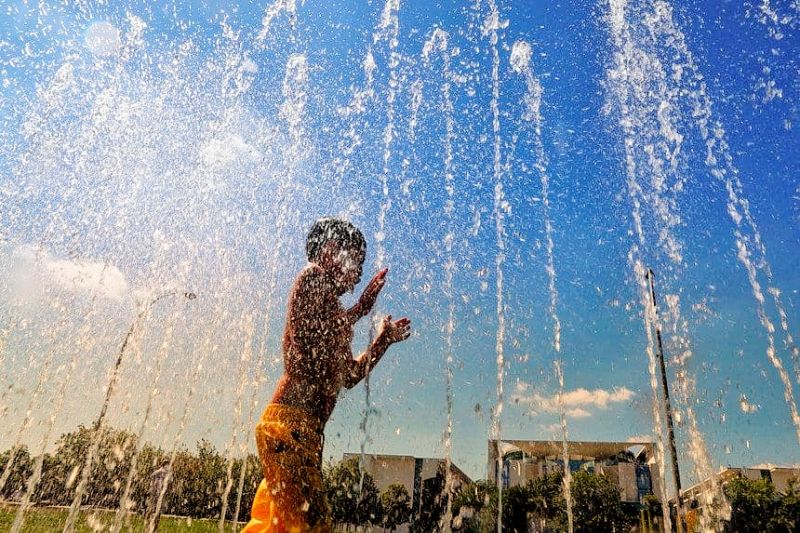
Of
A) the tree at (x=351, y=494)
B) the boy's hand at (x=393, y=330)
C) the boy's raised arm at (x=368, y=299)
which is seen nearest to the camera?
the boy's raised arm at (x=368, y=299)

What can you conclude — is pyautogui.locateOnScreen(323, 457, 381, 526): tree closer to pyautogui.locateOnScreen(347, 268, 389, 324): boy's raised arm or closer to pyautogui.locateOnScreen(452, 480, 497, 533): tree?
pyautogui.locateOnScreen(452, 480, 497, 533): tree

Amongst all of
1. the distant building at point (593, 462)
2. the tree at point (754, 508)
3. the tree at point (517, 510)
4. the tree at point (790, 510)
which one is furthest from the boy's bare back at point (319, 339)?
the distant building at point (593, 462)

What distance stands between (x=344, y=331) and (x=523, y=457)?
6237 centimetres

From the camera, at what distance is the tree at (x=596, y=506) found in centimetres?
3781

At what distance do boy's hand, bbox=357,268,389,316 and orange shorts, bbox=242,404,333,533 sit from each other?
0.76m

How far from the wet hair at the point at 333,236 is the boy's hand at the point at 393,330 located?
2.19 ft

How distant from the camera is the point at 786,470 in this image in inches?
2202

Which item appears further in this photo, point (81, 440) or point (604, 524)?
point (81, 440)

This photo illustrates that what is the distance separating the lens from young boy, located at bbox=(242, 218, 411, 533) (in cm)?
222

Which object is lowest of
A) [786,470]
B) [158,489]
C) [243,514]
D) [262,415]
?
[243,514]

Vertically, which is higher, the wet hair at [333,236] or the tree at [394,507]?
the wet hair at [333,236]

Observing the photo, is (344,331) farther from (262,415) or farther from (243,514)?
(243,514)

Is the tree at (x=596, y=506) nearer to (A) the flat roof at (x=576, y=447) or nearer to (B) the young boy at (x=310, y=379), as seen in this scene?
(A) the flat roof at (x=576, y=447)

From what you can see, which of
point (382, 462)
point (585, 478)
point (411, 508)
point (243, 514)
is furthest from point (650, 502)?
point (243, 514)
